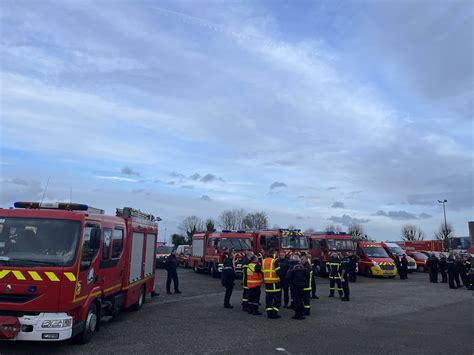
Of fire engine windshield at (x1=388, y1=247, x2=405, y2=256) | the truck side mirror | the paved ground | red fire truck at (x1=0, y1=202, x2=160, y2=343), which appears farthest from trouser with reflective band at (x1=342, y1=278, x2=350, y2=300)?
fire engine windshield at (x1=388, y1=247, x2=405, y2=256)

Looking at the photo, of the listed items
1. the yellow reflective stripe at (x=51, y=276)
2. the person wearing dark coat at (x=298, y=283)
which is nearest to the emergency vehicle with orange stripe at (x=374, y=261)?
the person wearing dark coat at (x=298, y=283)

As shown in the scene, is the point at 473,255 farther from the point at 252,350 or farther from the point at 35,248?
the point at 35,248

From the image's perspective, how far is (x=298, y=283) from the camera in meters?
11.5

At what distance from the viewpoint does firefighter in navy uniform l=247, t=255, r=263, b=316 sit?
1202 cm

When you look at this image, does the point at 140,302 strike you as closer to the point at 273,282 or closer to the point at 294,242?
the point at 273,282

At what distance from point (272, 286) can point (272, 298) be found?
316mm

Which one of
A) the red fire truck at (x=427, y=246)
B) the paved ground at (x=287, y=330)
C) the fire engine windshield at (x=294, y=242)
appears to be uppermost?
the red fire truck at (x=427, y=246)

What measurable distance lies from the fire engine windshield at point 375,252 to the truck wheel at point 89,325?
2093cm

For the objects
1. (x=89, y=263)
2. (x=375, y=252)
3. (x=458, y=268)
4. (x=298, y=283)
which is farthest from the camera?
(x=375, y=252)

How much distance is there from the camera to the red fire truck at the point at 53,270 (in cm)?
703

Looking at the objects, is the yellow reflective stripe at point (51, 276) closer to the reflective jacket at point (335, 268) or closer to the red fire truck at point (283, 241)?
the reflective jacket at point (335, 268)

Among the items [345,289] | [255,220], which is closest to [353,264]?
[345,289]

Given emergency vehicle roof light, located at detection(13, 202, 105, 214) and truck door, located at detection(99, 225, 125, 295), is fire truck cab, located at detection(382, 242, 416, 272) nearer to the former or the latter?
truck door, located at detection(99, 225, 125, 295)

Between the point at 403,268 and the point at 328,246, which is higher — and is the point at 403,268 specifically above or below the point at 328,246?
below
